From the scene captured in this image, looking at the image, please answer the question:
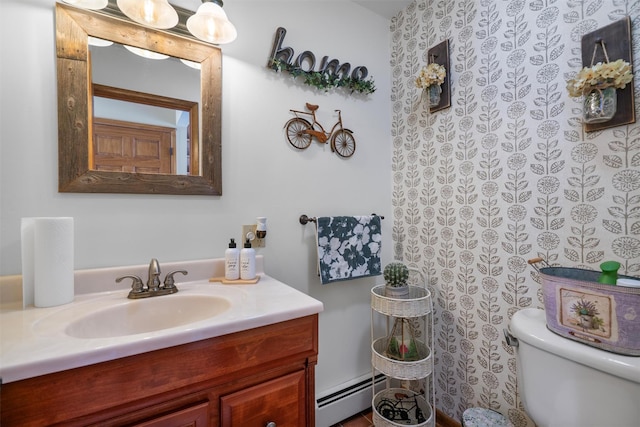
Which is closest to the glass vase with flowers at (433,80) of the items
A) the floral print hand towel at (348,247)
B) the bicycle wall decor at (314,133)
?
the bicycle wall decor at (314,133)

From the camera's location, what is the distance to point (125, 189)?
1003mm

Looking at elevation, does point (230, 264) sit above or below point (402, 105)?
below

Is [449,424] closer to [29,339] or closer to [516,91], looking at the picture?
[516,91]

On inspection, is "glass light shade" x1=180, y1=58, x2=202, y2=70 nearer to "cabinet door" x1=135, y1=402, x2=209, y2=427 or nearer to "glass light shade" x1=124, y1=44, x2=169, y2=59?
"glass light shade" x1=124, y1=44, x2=169, y2=59

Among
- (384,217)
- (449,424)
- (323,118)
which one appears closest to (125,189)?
(323,118)

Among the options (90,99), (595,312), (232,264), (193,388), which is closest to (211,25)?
(90,99)

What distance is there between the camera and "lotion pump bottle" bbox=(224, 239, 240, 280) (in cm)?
110

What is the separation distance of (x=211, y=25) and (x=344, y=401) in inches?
74.8

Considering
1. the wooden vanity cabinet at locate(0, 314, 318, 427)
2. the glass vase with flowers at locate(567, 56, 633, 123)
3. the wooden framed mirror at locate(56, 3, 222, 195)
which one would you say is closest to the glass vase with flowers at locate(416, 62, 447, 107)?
the glass vase with flowers at locate(567, 56, 633, 123)

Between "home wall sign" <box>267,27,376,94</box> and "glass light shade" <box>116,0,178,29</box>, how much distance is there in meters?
0.42

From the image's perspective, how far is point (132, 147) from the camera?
102 centimetres

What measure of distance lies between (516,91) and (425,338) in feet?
4.23

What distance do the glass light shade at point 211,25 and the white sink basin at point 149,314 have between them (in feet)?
3.29

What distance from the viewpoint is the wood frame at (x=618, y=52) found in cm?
87
